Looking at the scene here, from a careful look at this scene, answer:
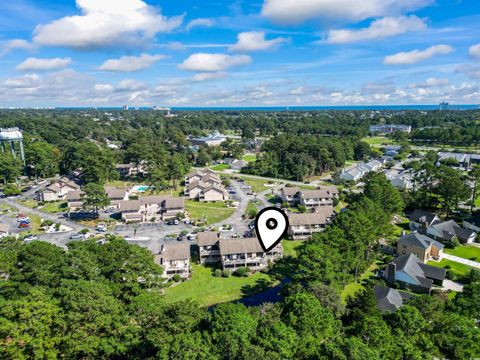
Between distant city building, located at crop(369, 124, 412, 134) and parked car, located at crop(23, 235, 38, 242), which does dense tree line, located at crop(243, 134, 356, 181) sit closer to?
parked car, located at crop(23, 235, 38, 242)

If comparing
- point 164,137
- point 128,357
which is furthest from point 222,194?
point 164,137

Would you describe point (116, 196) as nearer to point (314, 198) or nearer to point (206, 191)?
point (206, 191)

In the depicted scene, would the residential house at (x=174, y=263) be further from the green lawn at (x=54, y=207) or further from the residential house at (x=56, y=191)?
the residential house at (x=56, y=191)

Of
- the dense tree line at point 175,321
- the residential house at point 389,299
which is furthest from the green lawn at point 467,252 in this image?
the dense tree line at point 175,321

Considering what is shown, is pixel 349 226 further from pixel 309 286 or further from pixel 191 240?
pixel 191 240

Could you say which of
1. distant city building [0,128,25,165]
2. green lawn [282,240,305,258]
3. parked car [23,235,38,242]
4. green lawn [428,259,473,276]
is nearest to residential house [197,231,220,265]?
green lawn [282,240,305,258]

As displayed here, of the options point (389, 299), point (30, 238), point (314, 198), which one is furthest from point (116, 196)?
point (389, 299)
